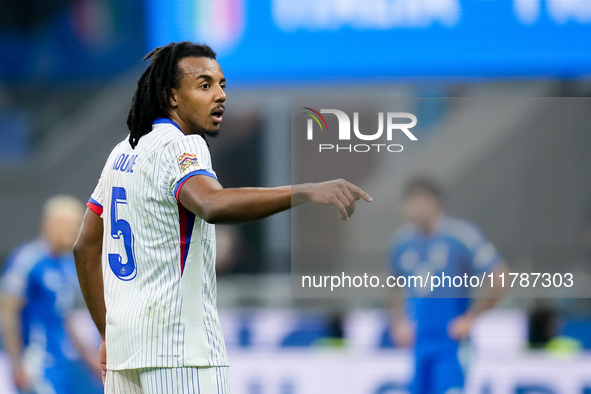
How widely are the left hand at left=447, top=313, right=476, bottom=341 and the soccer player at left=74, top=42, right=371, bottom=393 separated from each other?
11.2 ft

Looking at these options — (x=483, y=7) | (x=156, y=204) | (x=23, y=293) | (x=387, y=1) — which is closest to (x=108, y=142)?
(x=387, y=1)

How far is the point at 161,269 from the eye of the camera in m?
2.67

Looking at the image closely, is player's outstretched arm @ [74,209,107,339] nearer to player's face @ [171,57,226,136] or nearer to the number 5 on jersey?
the number 5 on jersey

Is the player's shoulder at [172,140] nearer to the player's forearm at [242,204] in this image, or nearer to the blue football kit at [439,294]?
the player's forearm at [242,204]

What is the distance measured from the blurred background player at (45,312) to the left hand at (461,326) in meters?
2.51

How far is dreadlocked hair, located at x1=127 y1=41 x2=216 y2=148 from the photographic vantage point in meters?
2.81

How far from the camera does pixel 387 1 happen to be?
32.9 ft

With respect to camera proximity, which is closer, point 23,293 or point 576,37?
point 23,293

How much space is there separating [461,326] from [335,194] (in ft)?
12.4

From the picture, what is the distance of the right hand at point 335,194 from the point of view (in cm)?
237

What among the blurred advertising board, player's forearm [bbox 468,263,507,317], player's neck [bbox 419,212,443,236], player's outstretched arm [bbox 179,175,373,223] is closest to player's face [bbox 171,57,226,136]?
player's outstretched arm [bbox 179,175,373,223]

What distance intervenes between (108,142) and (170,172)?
33.8ft

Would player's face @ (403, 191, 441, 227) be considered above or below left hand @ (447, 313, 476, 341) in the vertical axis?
above

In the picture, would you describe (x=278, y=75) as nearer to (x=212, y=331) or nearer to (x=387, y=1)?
(x=387, y=1)
